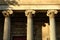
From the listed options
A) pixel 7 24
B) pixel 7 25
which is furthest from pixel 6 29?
pixel 7 24

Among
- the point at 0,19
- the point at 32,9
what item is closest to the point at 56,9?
the point at 32,9

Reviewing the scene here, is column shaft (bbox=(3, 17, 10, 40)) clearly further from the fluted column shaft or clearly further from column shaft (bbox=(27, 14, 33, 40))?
column shaft (bbox=(27, 14, 33, 40))

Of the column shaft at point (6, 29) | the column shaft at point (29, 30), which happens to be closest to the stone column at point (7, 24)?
the column shaft at point (6, 29)

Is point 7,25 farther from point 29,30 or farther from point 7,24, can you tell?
point 29,30

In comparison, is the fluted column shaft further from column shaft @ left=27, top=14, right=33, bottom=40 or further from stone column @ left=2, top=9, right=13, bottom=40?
column shaft @ left=27, top=14, right=33, bottom=40

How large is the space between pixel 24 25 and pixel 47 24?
2611 mm

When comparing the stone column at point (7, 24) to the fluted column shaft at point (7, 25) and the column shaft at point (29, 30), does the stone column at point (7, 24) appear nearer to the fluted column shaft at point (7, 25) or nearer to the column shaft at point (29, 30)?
the fluted column shaft at point (7, 25)

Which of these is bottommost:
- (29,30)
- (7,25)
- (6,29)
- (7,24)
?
(29,30)

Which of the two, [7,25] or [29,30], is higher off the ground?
[7,25]

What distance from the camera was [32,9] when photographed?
2122 centimetres

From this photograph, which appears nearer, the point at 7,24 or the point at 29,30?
the point at 29,30

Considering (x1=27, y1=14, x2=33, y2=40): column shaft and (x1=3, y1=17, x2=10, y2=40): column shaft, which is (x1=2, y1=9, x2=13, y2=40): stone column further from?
(x1=27, y1=14, x2=33, y2=40): column shaft

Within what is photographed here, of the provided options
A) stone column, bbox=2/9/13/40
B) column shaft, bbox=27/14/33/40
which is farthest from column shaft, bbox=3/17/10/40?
column shaft, bbox=27/14/33/40

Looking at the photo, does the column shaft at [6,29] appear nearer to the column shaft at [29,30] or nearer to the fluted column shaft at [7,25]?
the fluted column shaft at [7,25]
